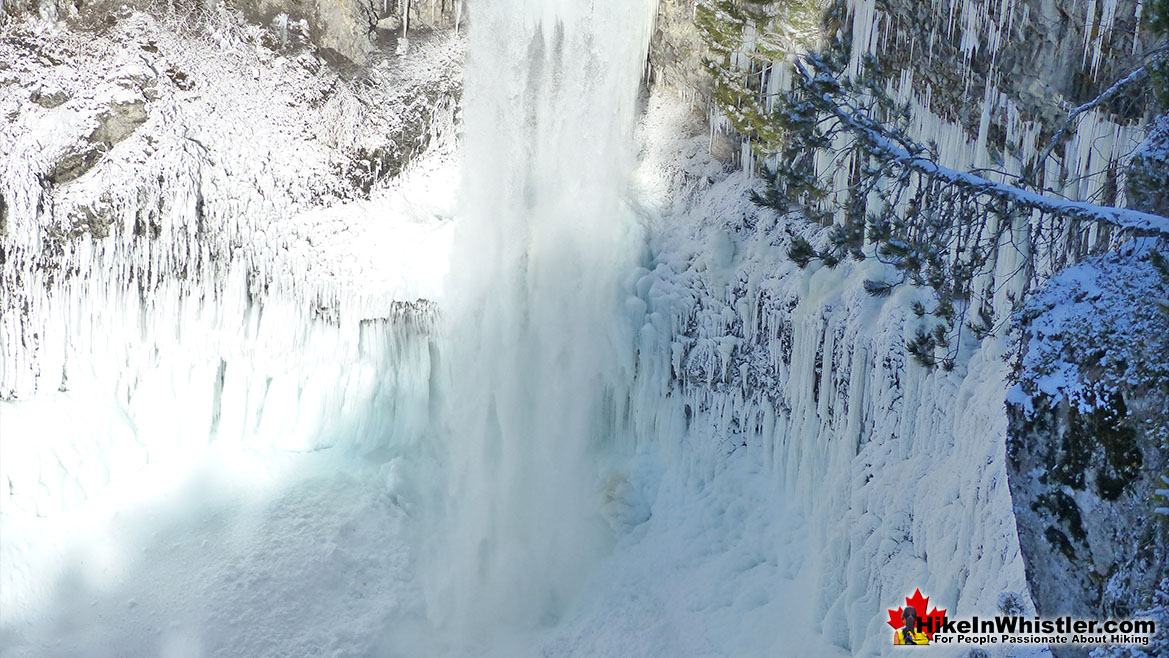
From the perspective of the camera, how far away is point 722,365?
11086 millimetres

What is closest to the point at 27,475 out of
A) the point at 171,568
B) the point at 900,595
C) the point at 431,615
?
the point at 171,568

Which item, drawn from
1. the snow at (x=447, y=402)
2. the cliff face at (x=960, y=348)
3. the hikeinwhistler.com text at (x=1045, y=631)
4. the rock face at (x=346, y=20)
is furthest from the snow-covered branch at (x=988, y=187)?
the rock face at (x=346, y=20)

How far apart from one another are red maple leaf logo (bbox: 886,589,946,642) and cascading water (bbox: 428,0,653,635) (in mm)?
4768

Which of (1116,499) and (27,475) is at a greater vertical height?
(1116,499)

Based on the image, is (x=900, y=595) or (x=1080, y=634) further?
(x=900, y=595)

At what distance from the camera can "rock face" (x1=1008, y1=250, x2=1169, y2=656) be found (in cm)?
424

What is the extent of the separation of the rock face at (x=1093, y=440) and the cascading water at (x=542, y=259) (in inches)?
292

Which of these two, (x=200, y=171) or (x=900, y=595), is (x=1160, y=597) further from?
(x=200, y=171)

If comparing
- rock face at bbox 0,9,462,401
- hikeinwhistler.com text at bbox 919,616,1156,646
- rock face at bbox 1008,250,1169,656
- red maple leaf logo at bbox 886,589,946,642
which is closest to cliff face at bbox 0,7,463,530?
rock face at bbox 0,9,462,401

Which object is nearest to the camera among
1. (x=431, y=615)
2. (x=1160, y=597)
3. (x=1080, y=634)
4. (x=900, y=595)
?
(x=1160, y=597)

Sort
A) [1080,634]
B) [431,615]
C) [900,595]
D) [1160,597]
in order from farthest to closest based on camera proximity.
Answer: [431,615]
[900,595]
[1080,634]
[1160,597]

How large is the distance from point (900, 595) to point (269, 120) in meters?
8.69

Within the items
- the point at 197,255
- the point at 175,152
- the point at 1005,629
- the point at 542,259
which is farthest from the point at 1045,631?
the point at 175,152

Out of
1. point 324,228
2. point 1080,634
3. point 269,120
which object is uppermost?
point 269,120
